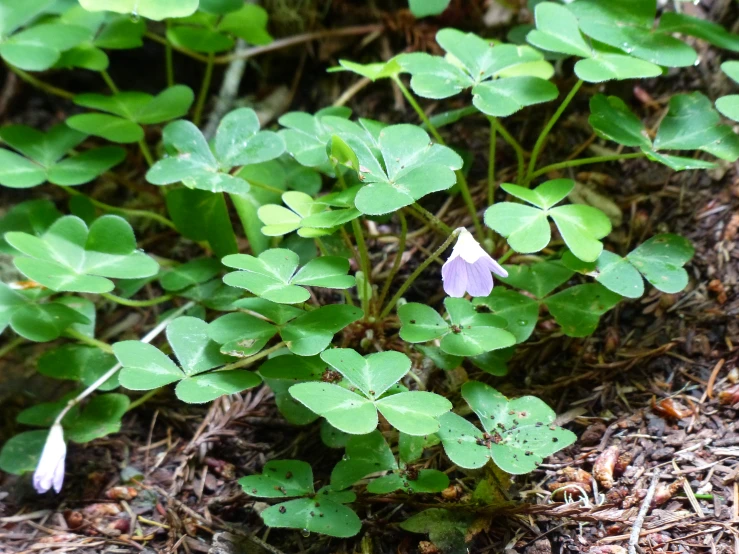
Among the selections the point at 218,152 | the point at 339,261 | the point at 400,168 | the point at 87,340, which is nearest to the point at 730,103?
the point at 400,168

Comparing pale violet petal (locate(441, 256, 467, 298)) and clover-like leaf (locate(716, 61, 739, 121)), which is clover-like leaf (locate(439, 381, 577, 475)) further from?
clover-like leaf (locate(716, 61, 739, 121))

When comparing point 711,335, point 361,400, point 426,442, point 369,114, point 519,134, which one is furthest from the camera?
point 369,114

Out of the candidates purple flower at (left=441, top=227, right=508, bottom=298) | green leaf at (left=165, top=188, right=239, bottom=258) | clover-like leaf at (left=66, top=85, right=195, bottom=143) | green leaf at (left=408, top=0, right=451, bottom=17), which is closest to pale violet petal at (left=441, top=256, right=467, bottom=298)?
purple flower at (left=441, top=227, right=508, bottom=298)

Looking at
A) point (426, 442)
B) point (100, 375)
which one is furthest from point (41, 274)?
point (426, 442)

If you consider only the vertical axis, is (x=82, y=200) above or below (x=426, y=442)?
above

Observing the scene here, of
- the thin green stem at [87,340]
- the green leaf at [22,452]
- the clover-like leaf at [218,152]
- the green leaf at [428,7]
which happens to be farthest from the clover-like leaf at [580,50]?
the green leaf at [22,452]

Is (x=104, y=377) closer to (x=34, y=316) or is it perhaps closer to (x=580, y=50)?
(x=34, y=316)

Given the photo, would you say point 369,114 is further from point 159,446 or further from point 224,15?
point 159,446
